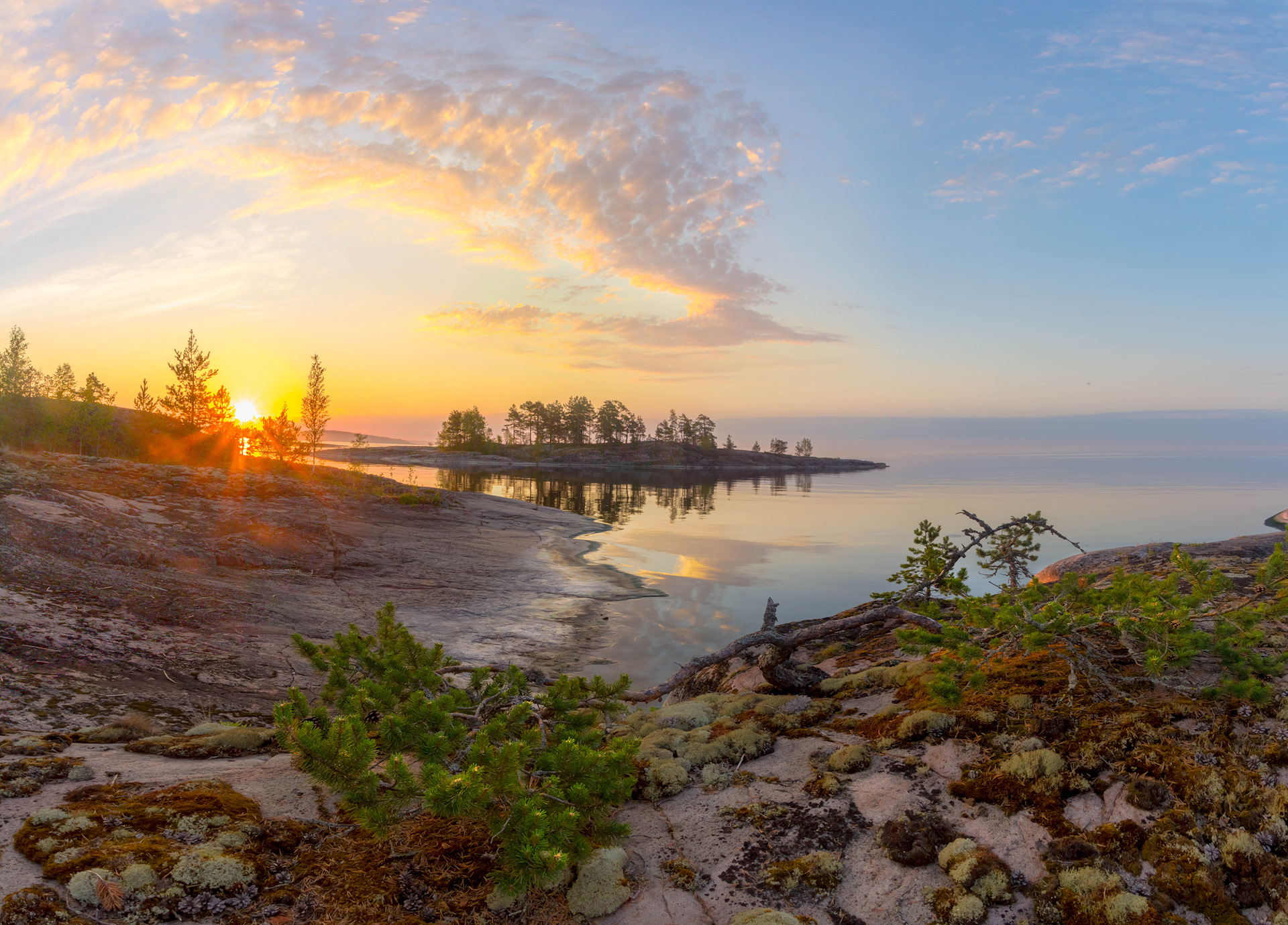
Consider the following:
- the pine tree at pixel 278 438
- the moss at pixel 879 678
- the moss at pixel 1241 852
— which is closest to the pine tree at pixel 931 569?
the moss at pixel 879 678

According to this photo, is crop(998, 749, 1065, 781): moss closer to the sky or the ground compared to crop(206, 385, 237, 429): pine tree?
closer to the ground

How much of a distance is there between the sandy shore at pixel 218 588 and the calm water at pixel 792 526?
2963 millimetres

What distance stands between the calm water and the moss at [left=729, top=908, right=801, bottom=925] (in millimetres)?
12845

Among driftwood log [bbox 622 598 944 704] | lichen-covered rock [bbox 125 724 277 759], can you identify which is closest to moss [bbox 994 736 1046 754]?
driftwood log [bbox 622 598 944 704]

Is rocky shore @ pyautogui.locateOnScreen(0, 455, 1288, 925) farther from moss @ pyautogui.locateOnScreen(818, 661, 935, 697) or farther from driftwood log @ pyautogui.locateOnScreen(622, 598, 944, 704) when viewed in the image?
driftwood log @ pyautogui.locateOnScreen(622, 598, 944, 704)

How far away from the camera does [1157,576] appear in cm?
1275

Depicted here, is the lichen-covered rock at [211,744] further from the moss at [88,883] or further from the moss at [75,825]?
the moss at [88,883]

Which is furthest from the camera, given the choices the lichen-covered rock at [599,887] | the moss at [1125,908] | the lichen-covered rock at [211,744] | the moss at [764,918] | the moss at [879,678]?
the moss at [879,678]

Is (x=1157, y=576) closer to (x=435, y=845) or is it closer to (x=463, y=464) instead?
(x=435, y=845)

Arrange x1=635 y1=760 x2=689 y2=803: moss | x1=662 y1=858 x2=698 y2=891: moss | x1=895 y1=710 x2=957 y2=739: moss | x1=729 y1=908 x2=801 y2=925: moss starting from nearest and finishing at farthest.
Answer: x1=729 y1=908 x2=801 y2=925: moss < x1=662 y1=858 x2=698 y2=891: moss < x1=635 y1=760 x2=689 y2=803: moss < x1=895 y1=710 x2=957 y2=739: moss

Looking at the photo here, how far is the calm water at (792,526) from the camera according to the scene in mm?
24656

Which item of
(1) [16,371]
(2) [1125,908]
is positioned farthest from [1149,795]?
(1) [16,371]

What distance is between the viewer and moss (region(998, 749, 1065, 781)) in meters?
6.57

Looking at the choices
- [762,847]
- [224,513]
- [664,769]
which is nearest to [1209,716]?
[762,847]
